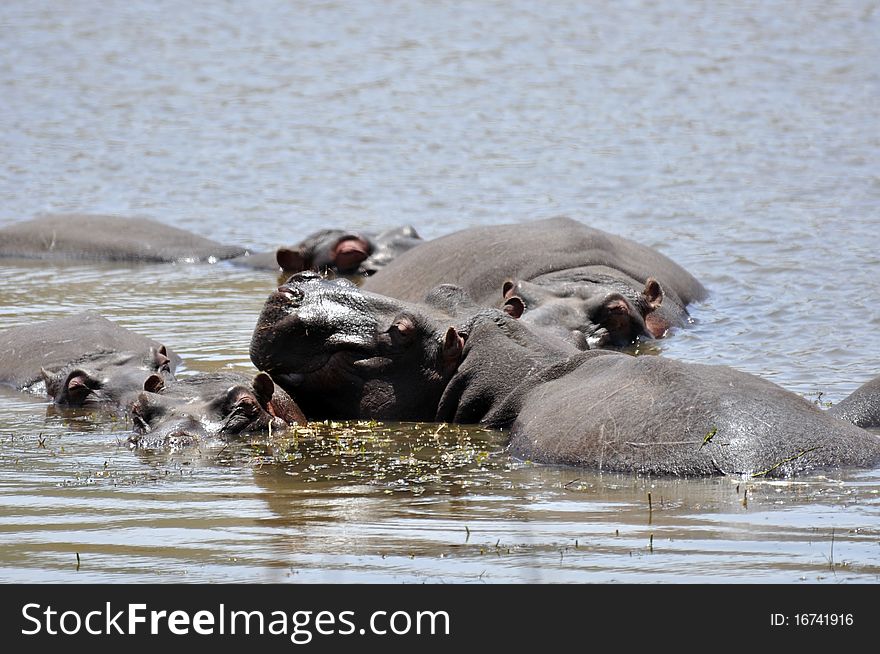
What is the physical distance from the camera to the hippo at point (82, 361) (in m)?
7.90

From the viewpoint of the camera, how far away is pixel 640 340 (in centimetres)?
935

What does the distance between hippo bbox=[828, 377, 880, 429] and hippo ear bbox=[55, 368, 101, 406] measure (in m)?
3.50

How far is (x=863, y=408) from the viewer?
662cm

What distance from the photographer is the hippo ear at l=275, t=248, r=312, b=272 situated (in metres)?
12.2

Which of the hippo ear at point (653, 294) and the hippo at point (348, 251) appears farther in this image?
the hippo at point (348, 251)

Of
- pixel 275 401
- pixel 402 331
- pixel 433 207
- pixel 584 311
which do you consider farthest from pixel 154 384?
pixel 433 207

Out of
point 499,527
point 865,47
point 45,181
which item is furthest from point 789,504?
point 865,47

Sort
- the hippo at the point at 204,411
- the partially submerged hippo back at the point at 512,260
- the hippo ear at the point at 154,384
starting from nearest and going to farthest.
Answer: the hippo at the point at 204,411
the hippo ear at the point at 154,384
the partially submerged hippo back at the point at 512,260

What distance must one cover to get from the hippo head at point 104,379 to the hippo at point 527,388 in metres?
1.01

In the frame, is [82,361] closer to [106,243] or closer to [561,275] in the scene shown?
[561,275]

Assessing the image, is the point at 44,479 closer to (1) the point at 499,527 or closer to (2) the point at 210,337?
(1) the point at 499,527

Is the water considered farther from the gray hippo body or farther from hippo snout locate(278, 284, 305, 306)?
hippo snout locate(278, 284, 305, 306)

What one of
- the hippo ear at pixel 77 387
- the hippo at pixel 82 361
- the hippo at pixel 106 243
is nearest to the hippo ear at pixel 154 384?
the hippo at pixel 82 361

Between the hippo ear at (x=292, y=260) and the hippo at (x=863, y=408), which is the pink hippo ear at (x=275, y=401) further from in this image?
the hippo ear at (x=292, y=260)
